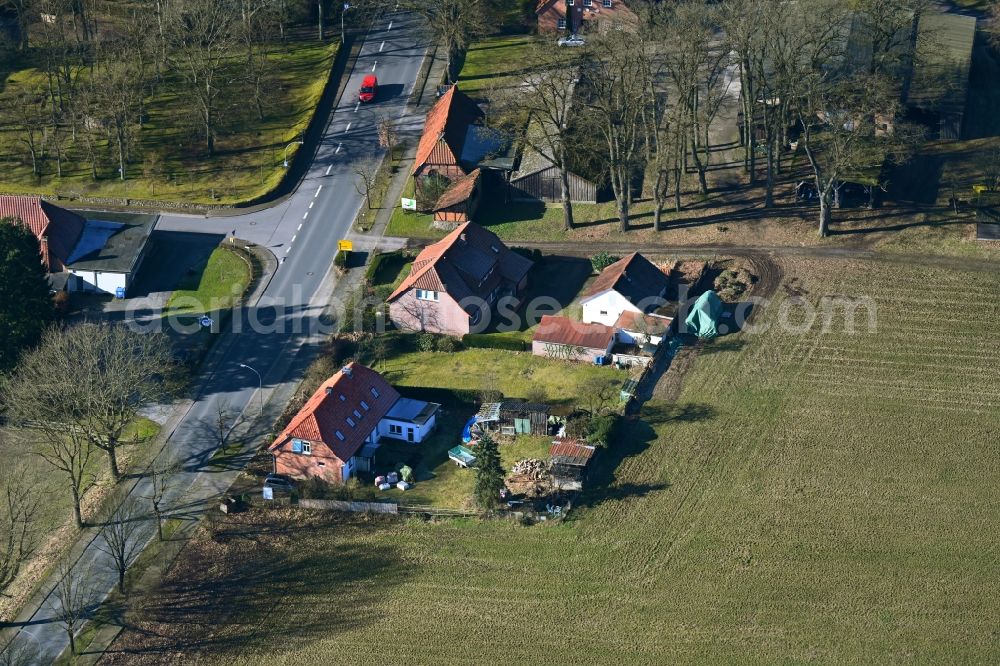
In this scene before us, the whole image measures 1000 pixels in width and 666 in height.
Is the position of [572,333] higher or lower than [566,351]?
higher

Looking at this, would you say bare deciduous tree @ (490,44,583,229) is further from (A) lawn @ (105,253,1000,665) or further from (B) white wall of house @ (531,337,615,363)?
(A) lawn @ (105,253,1000,665)

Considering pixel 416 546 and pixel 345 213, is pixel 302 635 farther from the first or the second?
pixel 345 213

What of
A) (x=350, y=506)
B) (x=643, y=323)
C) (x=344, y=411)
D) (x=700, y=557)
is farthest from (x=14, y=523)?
(x=643, y=323)

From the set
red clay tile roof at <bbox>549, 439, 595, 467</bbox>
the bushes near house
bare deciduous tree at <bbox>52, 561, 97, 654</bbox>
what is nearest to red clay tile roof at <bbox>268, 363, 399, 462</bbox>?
red clay tile roof at <bbox>549, 439, 595, 467</bbox>

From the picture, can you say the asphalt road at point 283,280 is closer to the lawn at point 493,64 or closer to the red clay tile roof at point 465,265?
the lawn at point 493,64

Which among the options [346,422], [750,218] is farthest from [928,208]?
[346,422]

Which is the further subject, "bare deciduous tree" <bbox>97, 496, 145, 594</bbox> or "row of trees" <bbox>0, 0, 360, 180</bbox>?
"row of trees" <bbox>0, 0, 360, 180</bbox>

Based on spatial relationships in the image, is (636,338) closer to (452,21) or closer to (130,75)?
(452,21)
